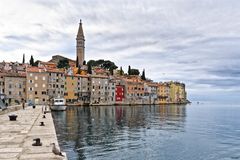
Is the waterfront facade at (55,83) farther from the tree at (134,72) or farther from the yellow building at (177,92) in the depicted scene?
the yellow building at (177,92)

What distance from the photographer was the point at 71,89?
375 ft

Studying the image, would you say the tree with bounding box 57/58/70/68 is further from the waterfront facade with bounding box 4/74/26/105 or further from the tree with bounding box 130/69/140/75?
the waterfront facade with bounding box 4/74/26/105

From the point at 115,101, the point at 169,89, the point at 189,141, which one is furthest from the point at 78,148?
the point at 169,89

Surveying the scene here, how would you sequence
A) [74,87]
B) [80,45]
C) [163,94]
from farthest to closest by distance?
1. [80,45]
2. [163,94]
3. [74,87]

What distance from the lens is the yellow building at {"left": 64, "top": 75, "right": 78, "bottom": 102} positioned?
371ft

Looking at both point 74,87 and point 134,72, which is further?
point 134,72

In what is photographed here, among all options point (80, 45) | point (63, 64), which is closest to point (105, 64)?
point (80, 45)

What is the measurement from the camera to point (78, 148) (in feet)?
75.4

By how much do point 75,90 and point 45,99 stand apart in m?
15.9

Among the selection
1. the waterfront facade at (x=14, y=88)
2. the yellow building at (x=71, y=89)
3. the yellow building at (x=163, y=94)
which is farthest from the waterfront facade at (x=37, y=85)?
the yellow building at (x=163, y=94)

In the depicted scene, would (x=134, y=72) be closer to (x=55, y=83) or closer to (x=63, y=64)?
(x=63, y=64)

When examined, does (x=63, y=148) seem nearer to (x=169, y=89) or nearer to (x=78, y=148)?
(x=78, y=148)

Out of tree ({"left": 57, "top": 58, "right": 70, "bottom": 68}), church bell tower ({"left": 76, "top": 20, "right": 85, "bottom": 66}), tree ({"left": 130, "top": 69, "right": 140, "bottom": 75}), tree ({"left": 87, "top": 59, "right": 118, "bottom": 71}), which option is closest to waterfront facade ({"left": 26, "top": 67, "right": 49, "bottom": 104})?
tree ({"left": 57, "top": 58, "right": 70, "bottom": 68})

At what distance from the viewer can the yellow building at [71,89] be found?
371ft
